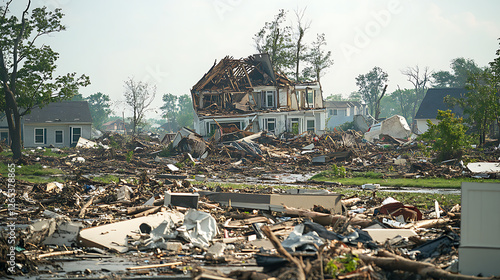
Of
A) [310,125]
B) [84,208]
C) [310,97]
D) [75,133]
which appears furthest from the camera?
[310,97]

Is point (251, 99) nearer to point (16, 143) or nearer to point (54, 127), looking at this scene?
point (54, 127)

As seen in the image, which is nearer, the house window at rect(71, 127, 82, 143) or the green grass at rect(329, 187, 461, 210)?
the green grass at rect(329, 187, 461, 210)

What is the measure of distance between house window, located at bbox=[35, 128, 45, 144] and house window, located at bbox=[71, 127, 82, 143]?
8.73ft

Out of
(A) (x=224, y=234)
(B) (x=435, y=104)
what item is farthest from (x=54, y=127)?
(B) (x=435, y=104)

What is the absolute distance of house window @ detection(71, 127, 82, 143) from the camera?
46219 mm

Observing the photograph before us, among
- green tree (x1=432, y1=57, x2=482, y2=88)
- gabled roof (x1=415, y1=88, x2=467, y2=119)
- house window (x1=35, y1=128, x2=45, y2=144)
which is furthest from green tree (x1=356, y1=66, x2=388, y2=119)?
house window (x1=35, y1=128, x2=45, y2=144)

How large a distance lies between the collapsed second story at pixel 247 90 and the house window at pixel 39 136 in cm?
1582

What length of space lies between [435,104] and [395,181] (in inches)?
1499

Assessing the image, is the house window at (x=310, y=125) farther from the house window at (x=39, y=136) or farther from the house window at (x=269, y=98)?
the house window at (x=39, y=136)

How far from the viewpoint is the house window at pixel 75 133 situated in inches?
1820

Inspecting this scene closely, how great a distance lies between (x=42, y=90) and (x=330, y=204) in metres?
22.2

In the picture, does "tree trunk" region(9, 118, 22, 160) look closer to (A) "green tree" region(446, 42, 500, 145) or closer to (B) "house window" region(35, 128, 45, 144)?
(B) "house window" region(35, 128, 45, 144)

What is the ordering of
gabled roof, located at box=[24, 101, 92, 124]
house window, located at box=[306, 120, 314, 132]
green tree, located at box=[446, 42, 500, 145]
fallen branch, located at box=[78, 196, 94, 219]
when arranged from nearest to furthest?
fallen branch, located at box=[78, 196, 94, 219] < green tree, located at box=[446, 42, 500, 145] < gabled roof, located at box=[24, 101, 92, 124] < house window, located at box=[306, 120, 314, 132]

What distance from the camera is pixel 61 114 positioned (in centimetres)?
4712
